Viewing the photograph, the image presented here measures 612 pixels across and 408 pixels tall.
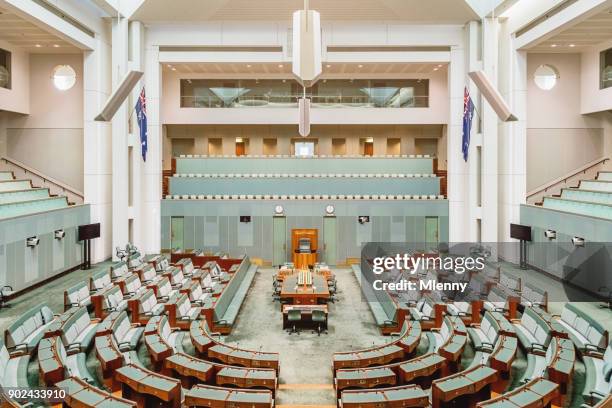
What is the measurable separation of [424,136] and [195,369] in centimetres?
1843

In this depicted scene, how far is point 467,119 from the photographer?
17594mm

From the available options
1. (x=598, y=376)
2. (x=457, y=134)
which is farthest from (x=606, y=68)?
(x=598, y=376)

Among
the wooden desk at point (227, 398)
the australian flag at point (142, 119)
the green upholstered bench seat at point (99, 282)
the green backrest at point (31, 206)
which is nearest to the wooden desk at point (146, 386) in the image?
the wooden desk at point (227, 398)

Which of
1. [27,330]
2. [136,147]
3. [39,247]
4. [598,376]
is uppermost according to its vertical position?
[136,147]

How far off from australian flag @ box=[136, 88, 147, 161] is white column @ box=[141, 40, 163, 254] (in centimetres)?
43

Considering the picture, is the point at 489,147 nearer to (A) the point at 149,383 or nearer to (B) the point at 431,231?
→ (B) the point at 431,231

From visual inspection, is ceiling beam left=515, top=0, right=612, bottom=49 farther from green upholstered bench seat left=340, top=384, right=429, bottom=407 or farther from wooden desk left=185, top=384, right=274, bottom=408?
wooden desk left=185, top=384, right=274, bottom=408

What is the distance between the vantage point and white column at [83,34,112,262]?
16.7 m

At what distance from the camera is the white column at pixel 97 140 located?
1673 cm

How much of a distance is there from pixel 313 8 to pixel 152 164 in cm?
871

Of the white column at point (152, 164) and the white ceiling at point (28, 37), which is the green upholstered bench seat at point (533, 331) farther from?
the white ceiling at point (28, 37)

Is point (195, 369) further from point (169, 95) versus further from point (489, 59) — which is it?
point (169, 95)

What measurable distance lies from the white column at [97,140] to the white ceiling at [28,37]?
1113 mm

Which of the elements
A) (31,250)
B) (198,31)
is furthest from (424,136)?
(31,250)
